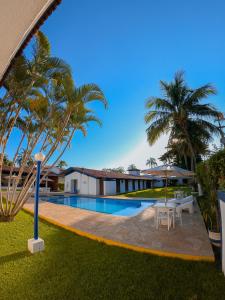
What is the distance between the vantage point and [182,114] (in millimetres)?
13242

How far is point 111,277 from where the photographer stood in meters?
3.27

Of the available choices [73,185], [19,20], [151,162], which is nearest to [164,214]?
[19,20]

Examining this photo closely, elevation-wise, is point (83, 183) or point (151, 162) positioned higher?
point (151, 162)

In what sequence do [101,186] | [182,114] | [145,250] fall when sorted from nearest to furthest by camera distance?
[145,250] → [182,114] → [101,186]

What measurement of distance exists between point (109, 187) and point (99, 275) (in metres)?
22.8

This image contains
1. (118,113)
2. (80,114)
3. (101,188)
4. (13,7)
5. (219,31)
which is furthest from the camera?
(101,188)

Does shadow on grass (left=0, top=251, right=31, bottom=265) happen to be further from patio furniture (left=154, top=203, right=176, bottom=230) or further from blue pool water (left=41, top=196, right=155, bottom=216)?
blue pool water (left=41, top=196, right=155, bottom=216)

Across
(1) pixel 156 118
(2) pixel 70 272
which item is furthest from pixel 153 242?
(1) pixel 156 118

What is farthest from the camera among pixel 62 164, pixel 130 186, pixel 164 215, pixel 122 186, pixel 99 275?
pixel 62 164

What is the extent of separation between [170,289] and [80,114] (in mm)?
8206

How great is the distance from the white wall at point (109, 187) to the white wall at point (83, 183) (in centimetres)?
155

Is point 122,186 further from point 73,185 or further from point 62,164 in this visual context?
point 62,164

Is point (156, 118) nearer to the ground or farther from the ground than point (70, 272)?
farther from the ground

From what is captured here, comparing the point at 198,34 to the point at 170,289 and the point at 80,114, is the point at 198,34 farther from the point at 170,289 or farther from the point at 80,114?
the point at 170,289
